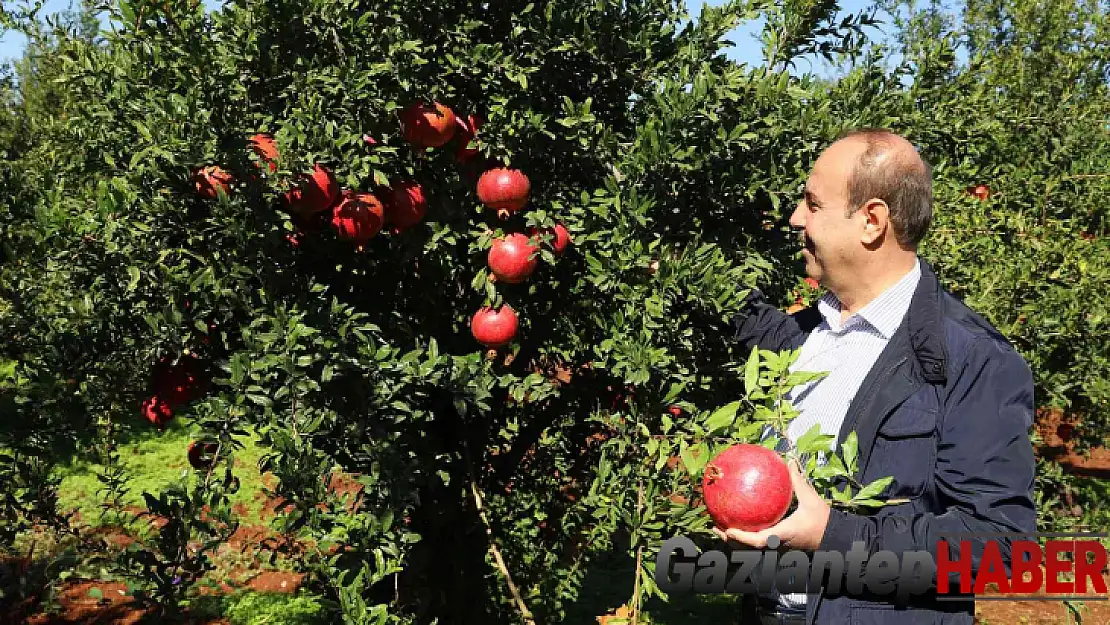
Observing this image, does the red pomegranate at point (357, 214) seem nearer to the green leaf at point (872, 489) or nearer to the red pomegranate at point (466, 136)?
the red pomegranate at point (466, 136)

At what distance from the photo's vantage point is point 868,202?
1.84 m

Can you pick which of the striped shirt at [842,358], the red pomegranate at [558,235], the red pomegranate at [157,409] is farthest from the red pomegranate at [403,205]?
the striped shirt at [842,358]

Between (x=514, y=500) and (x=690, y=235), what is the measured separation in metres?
1.78

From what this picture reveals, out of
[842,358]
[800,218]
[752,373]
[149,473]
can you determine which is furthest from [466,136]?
[149,473]

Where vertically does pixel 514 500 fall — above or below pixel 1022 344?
below

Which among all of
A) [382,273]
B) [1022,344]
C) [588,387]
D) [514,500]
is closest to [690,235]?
[588,387]

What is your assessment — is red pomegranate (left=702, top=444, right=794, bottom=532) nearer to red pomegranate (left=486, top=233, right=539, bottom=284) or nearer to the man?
the man

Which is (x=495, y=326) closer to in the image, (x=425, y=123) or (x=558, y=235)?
(x=558, y=235)

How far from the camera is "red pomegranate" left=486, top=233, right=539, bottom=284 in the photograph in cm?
235

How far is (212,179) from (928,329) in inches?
70.7

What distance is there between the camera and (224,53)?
2.14 metres

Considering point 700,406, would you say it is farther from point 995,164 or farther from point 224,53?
point 995,164

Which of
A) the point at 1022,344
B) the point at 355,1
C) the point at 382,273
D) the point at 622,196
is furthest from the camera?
the point at 1022,344

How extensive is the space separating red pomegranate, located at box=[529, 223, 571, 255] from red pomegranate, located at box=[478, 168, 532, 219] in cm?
11
